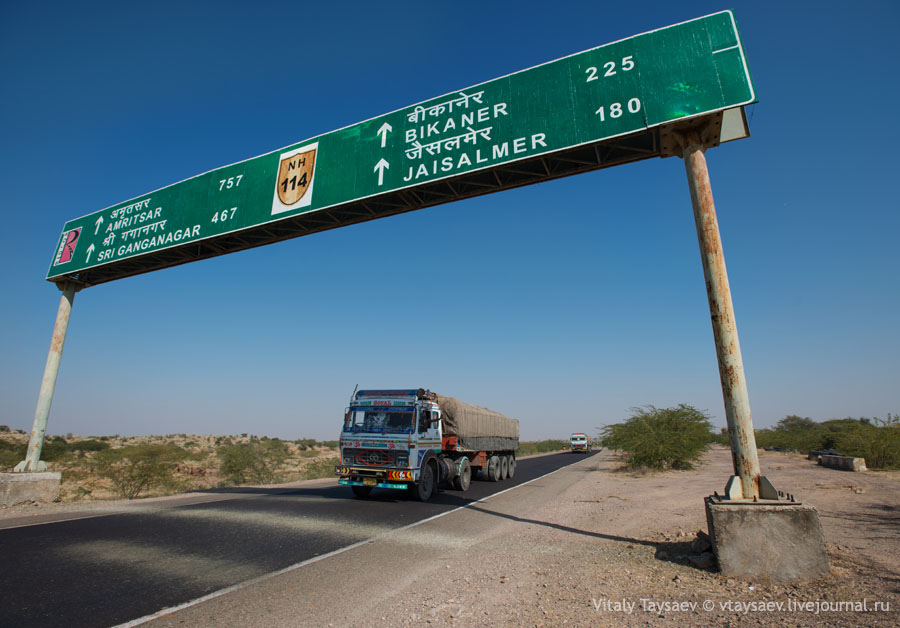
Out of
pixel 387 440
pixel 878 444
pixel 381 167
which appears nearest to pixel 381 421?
pixel 387 440

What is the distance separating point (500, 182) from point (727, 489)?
6665 millimetres

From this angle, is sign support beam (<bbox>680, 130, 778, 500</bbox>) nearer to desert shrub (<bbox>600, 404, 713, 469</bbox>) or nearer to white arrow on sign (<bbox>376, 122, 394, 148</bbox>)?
white arrow on sign (<bbox>376, 122, 394, 148</bbox>)

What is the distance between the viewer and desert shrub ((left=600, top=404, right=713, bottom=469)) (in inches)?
918

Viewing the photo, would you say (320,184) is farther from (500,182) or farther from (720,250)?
(720,250)

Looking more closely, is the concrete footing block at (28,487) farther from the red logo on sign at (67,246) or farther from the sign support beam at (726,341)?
the sign support beam at (726,341)

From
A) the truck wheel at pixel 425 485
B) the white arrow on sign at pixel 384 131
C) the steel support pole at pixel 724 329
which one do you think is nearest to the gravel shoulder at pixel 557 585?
the steel support pole at pixel 724 329

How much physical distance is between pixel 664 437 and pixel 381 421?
18002 mm

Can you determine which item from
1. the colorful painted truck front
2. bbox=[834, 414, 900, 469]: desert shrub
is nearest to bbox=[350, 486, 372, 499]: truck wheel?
bbox=[834, 414, 900, 469]: desert shrub

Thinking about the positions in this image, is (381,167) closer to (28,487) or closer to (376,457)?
(376,457)

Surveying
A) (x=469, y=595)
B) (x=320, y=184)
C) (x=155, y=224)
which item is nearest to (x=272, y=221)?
(x=320, y=184)

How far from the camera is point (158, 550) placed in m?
6.83

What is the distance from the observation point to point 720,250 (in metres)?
6.68

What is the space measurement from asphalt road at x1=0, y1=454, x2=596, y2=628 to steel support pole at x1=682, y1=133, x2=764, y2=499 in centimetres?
627

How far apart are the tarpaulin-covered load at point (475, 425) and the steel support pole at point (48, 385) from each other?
1196 centimetres
